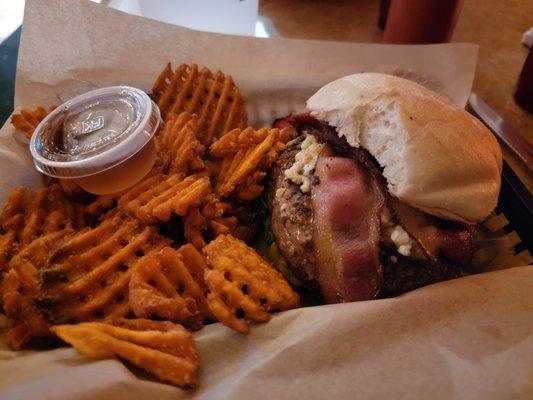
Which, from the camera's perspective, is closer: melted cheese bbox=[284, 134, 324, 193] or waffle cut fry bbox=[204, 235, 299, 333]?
waffle cut fry bbox=[204, 235, 299, 333]

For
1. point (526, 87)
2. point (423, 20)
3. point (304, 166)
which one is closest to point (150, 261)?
point (304, 166)

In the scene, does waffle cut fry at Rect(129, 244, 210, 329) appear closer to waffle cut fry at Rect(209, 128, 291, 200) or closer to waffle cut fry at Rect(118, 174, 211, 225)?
waffle cut fry at Rect(118, 174, 211, 225)

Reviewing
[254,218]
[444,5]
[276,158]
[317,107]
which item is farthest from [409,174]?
[444,5]

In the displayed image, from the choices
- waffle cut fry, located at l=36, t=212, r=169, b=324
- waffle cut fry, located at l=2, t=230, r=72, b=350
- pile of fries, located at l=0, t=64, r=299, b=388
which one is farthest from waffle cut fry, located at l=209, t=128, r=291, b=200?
waffle cut fry, located at l=2, t=230, r=72, b=350

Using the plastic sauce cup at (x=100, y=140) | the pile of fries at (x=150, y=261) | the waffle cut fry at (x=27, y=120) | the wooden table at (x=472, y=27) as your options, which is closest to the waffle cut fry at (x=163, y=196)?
the pile of fries at (x=150, y=261)

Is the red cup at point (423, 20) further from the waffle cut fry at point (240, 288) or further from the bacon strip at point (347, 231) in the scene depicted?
the waffle cut fry at point (240, 288)
